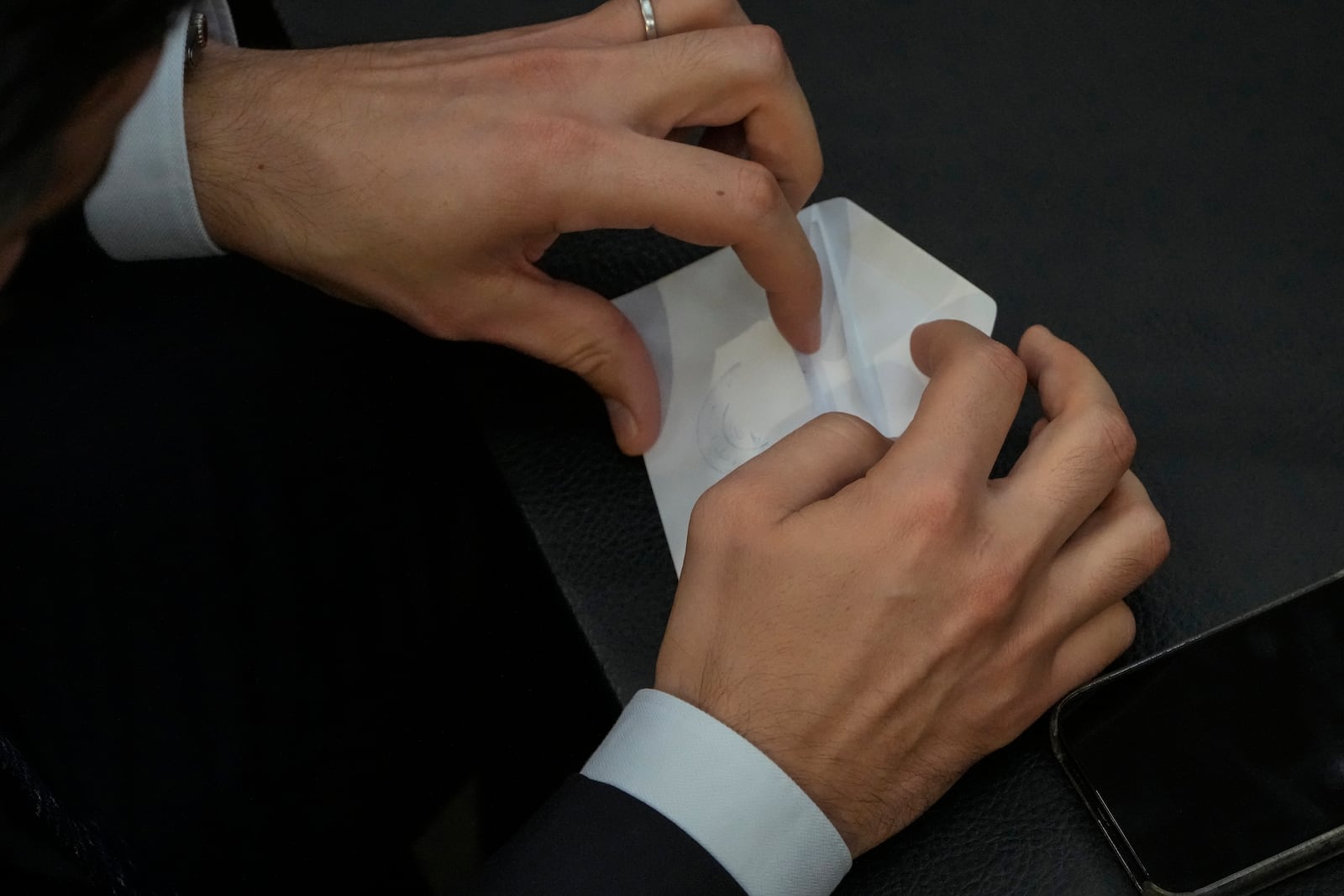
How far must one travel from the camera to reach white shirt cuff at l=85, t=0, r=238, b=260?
0.55 meters

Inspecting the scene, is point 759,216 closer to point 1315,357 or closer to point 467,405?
point 467,405

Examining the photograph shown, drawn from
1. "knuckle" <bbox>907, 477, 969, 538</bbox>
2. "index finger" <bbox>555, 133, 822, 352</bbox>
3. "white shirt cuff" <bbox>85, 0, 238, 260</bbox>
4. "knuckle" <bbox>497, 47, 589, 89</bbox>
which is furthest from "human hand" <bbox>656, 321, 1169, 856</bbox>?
"white shirt cuff" <bbox>85, 0, 238, 260</bbox>

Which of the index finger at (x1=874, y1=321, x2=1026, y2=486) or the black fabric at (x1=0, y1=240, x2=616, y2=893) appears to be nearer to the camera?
the index finger at (x1=874, y1=321, x2=1026, y2=486)

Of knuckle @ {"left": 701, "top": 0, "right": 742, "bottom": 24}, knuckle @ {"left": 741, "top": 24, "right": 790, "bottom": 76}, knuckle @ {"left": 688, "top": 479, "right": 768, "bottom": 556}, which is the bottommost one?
knuckle @ {"left": 688, "top": 479, "right": 768, "bottom": 556}

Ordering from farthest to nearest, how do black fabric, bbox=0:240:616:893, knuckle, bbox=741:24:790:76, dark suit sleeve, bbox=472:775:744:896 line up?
black fabric, bbox=0:240:616:893, knuckle, bbox=741:24:790:76, dark suit sleeve, bbox=472:775:744:896

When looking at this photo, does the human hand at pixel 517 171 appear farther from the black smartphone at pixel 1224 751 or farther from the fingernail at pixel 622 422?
the black smartphone at pixel 1224 751

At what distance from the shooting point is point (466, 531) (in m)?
0.82

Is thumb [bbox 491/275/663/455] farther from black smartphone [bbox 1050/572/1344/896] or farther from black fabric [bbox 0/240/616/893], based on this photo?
black smartphone [bbox 1050/572/1344/896]

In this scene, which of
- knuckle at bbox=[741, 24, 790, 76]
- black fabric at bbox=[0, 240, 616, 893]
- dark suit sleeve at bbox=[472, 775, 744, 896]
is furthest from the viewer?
black fabric at bbox=[0, 240, 616, 893]

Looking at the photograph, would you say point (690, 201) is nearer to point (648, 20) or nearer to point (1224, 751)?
point (648, 20)

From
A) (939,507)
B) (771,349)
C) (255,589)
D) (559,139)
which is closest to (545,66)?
(559,139)

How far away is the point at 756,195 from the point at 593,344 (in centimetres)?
11

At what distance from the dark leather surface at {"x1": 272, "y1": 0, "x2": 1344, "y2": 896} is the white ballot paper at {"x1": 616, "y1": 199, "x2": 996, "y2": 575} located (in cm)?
2

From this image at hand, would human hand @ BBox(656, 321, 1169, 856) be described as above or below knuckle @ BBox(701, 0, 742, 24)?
below
